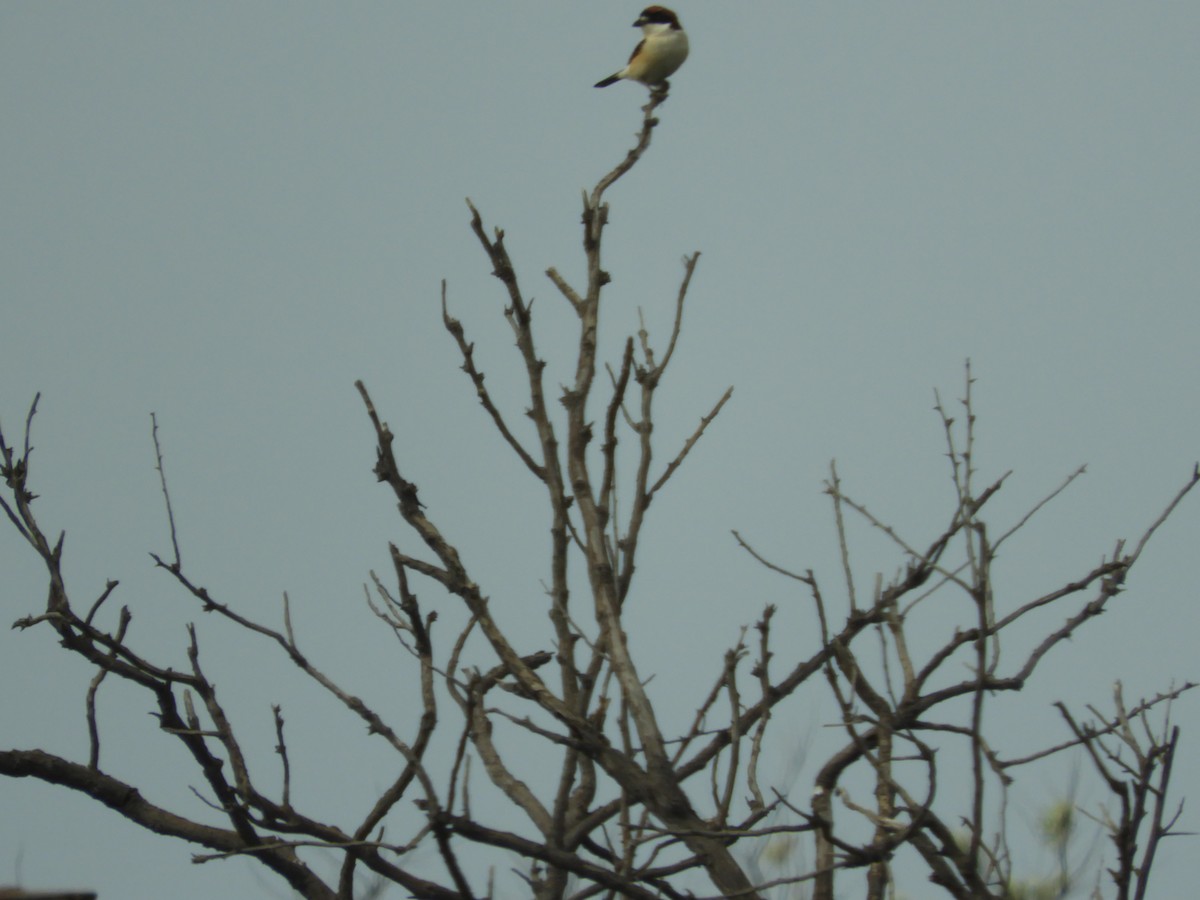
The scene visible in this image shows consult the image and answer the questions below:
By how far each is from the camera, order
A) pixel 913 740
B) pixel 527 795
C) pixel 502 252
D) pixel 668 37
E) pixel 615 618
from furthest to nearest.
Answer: pixel 668 37
pixel 502 252
pixel 527 795
pixel 615 618
pixel 913 740

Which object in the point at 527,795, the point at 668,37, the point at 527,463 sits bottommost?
the point at 527,795

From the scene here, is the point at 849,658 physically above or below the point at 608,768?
above

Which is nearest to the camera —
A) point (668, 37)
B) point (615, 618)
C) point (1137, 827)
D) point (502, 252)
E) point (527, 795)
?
point (1137, 827)

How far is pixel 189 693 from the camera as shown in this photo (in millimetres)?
2971

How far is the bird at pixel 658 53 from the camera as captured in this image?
349 inches

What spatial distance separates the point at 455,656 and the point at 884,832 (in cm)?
93

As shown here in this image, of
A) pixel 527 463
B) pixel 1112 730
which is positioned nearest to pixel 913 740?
pixel 1112 730

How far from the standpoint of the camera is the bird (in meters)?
8.86

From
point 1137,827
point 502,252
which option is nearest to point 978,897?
point 1137,827

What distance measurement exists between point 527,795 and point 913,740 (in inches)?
40.6

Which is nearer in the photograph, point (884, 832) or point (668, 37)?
point (884, 832)

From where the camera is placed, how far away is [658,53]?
8.88 metres

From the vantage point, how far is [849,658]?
2703 mm

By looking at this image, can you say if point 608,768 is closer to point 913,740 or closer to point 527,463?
point 913,740
